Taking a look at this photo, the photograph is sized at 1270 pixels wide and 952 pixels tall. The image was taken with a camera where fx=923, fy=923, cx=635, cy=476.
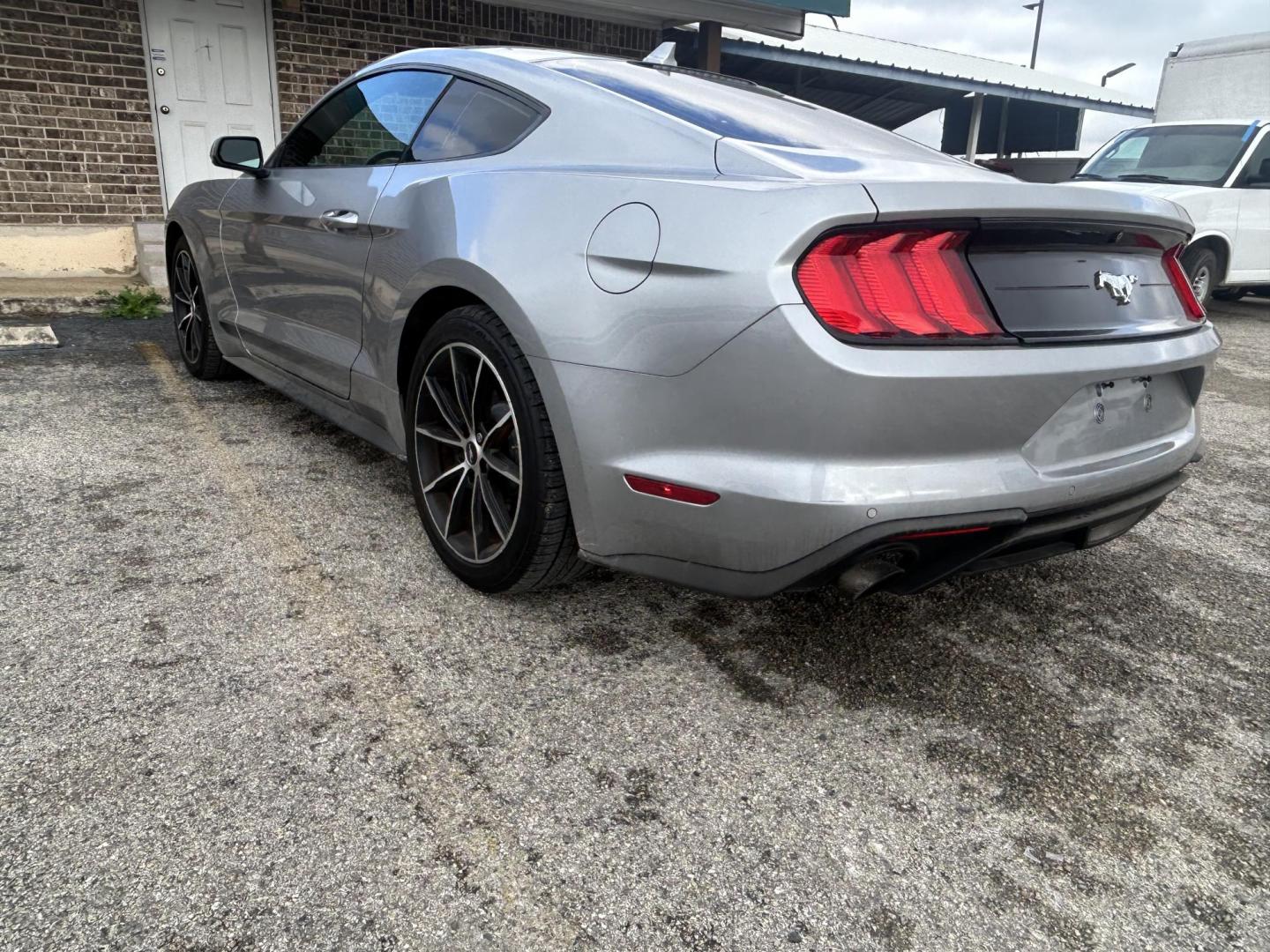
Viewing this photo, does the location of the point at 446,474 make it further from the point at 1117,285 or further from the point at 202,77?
the point at 202,77

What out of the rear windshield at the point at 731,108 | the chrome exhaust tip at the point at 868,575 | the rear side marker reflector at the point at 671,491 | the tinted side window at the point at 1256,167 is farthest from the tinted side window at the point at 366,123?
the tinted side window at the point at 1256,167

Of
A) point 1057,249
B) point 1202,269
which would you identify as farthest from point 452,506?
point 1202,269

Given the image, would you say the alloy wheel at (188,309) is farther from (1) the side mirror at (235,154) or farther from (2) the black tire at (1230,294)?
(2) the black tire at (1230,294)

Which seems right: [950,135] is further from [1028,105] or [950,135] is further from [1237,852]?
[1237,852]

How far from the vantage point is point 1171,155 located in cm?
880

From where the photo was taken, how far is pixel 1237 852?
1733 mm

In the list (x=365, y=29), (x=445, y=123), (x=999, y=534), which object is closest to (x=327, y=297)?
(x=445, y=123)

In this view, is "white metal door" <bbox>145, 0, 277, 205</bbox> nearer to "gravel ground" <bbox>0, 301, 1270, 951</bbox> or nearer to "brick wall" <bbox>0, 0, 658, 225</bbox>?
"brick wall" <bbox>0, 0, 658, 225</bbox>

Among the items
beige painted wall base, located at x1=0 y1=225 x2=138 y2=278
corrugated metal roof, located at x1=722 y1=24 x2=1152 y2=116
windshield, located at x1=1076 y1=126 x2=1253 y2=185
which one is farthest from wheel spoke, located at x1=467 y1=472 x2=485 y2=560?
corrugated metal roof, located at x1=722 y1=24 x2=1152 y2=116

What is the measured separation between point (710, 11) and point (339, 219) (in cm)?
788

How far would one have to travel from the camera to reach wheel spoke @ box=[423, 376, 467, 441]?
2609 mm

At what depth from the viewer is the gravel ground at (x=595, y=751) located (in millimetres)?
1551

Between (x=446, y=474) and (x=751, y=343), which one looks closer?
(x=751, y=343)

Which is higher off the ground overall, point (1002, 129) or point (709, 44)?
point (709, 44)
